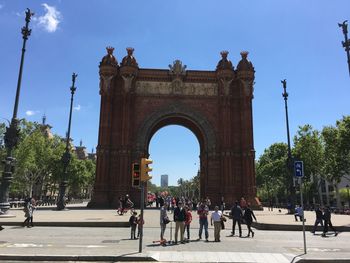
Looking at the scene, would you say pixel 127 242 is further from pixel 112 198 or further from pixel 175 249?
pixel 112 198

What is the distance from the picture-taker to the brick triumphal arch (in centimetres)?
4456

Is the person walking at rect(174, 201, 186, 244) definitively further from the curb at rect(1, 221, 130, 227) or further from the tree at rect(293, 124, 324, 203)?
the tree at rect(293, 124, 324, 203)

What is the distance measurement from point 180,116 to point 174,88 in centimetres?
413

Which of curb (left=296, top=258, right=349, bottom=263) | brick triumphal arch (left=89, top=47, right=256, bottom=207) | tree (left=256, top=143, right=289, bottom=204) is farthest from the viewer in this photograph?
tree (left=256, top=143, right=289, bottom=204)

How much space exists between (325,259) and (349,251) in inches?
102

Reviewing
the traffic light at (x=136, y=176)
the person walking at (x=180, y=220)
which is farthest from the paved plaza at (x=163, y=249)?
the traffic light at (x=136, y=176)

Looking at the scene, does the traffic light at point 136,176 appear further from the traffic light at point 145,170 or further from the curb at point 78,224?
the curb at point 78,224

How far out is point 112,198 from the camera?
43906 mm

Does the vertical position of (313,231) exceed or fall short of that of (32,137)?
it falls short

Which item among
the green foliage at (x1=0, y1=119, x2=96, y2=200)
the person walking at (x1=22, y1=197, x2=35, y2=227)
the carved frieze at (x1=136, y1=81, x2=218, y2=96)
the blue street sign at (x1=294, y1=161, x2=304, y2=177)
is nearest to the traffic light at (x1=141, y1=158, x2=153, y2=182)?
the blue street sign at (x1=294, y1=161, x2=304, y2=177)

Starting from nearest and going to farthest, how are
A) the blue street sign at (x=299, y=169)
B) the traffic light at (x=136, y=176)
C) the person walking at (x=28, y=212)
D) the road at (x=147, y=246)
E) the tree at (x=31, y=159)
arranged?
1. the road at (x=147, y=246)
2. the traffic light at (x=136, y=176)
3. the blue street sign at (x=299, y=169)
4. the person walking at (x=28, y=212)
5. the tree at (x=31, y=159)

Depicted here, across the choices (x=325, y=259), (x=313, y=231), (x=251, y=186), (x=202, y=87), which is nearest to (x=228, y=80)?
(x=202, y=87)

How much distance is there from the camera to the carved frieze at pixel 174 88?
4791cm

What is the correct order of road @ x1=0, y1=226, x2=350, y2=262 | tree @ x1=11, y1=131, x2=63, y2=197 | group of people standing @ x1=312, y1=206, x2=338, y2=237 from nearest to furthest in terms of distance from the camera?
road @ x1=0, y1=226, x2=350, y2=262
group of people standing @ x1=312, y1=206, x2=338, y2=237
tree @ x1=11, y1=131, x2=63, y2=197
